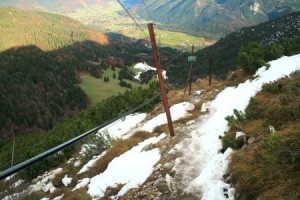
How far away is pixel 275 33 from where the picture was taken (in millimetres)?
152750

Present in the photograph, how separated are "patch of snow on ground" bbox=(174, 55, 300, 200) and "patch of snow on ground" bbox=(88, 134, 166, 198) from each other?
1.16 metres

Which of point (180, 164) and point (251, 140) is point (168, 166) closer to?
point (180, 164)

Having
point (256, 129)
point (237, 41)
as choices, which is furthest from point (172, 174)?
point (237, 41)

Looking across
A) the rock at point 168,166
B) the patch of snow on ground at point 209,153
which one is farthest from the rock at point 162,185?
the rock at point 168,166

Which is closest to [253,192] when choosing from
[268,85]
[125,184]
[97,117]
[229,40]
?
[125,184]

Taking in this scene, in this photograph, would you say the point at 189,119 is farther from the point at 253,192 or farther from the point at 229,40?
the point at 229,40

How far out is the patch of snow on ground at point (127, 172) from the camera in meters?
10.8

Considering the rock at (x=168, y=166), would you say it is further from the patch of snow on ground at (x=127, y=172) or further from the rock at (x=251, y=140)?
the rock at (x=251, y=140)

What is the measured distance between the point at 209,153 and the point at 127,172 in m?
3.11

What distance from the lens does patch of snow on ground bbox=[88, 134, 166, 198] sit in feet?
35.4

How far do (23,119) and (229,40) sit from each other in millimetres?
119825

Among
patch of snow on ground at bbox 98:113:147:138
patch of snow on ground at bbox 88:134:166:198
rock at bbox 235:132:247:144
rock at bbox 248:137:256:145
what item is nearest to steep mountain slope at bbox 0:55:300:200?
patch of snow on ground at bbox 88:134:166:198

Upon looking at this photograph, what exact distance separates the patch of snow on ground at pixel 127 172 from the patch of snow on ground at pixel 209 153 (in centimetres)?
116

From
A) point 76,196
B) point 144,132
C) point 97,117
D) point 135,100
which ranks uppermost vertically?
point 76,196
